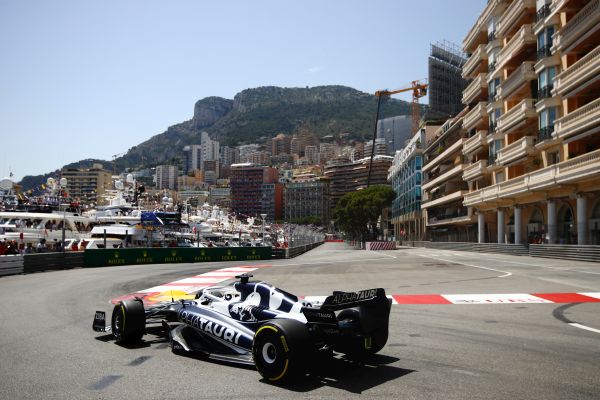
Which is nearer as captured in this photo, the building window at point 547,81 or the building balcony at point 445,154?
the building window at point 547,81

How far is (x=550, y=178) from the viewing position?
37.3 metres

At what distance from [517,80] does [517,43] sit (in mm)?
3363

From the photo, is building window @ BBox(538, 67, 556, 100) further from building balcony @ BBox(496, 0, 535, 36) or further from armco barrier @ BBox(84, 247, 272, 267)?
armco barrier @ BBox(84, 247, 272, 267)

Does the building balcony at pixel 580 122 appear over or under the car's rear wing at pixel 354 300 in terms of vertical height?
over

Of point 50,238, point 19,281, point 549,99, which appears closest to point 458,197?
point 549,99

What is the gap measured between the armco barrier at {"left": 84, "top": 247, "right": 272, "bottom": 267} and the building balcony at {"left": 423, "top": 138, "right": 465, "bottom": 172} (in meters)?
37.6

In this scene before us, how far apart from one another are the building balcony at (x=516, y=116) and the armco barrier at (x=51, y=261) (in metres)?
37.0

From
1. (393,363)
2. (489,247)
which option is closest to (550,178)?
(489,247)

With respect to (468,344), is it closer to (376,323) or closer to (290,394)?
(376,323)

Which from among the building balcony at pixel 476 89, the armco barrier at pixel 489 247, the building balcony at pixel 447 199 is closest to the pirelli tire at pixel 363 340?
the armco barrier at pixel 489 247

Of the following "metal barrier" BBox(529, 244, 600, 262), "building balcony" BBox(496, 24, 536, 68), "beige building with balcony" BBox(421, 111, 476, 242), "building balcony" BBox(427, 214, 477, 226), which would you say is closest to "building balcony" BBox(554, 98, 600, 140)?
"metal barrier" BBox(529, 244, 600, 262)

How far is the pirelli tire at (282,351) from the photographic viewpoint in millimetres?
A: 6113

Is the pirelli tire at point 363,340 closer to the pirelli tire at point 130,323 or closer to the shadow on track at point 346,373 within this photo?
the shadow on track at point 346,373

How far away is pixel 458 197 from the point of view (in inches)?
2768
